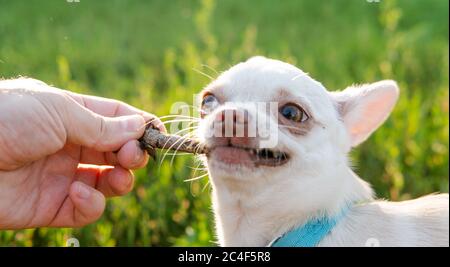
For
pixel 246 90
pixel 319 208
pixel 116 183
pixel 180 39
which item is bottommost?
pixel 319 208

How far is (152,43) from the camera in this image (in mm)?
9227

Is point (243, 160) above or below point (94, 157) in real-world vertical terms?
below

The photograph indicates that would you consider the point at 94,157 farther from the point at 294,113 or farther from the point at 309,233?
the point at 309,233

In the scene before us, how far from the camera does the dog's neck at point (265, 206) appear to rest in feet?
10.7

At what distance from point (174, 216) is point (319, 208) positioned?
2.07 metres

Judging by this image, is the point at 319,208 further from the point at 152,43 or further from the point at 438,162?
the point at 152,43

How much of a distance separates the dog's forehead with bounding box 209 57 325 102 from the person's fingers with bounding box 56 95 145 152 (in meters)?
0.46

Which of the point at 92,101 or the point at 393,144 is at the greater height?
the point at 393,144

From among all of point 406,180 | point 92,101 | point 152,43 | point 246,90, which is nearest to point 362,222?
point 246,90

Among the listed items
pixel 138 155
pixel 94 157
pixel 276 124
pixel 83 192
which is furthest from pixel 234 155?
pixel 94 157

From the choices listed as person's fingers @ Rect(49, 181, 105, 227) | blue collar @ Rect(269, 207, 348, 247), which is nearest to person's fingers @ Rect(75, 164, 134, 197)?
person's fingers @ Rect(49, 181, 105, 227)

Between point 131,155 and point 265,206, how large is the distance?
0.73m

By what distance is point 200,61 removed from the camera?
23.8ft

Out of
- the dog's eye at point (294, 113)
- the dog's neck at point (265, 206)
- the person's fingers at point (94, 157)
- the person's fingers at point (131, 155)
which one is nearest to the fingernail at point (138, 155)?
the person's fingers at point (131, 155)
